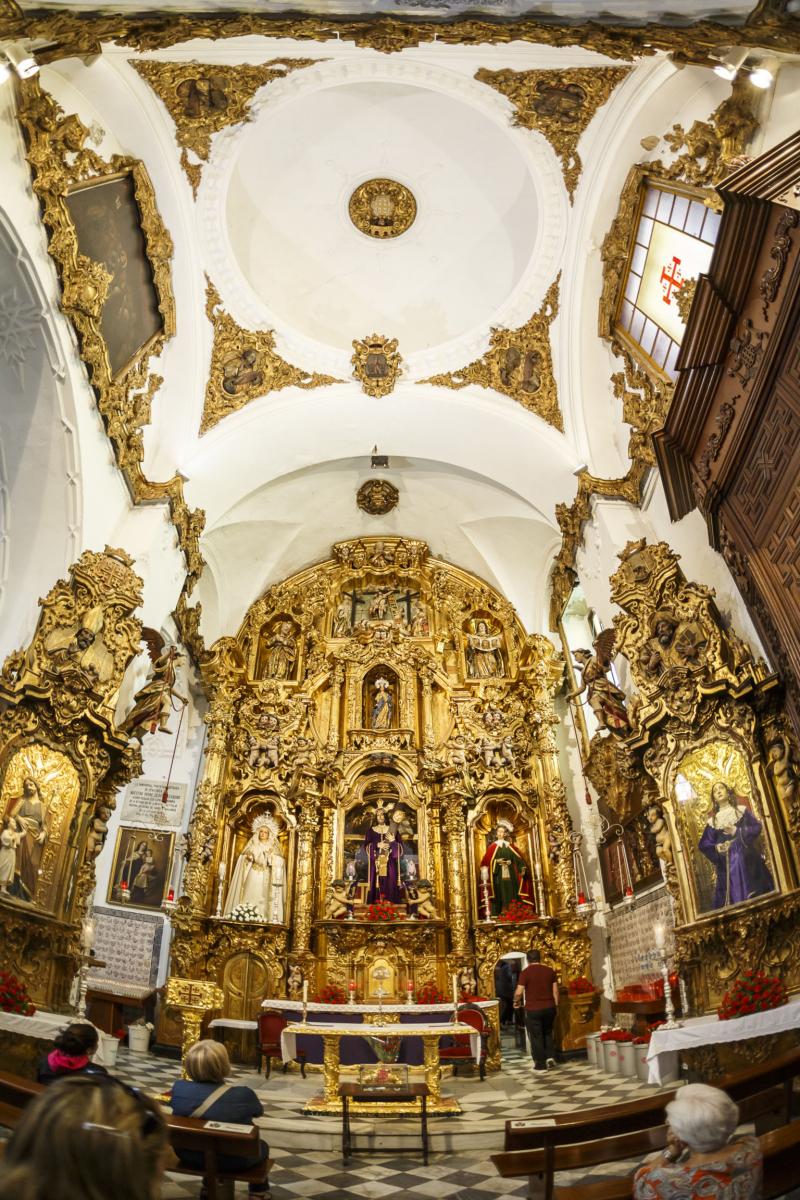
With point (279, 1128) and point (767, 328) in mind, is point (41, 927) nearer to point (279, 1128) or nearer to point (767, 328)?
point (279, 1128)

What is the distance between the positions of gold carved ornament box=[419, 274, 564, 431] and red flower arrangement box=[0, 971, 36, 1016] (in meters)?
11.7

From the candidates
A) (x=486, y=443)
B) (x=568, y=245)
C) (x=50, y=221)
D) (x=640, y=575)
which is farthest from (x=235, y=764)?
(x=568, y=245)

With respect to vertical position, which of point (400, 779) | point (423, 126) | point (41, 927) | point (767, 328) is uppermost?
point (423, 126)

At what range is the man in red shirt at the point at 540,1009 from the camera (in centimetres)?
1038

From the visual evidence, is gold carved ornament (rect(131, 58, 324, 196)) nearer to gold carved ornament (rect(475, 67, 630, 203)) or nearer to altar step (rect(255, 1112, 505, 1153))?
gold carved ornament (rect(475, 67, 630, 203))

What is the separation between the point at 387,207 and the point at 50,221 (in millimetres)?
6208

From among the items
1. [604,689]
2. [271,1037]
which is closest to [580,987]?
[271,1037]

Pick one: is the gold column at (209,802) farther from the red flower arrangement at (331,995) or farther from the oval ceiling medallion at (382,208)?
the oval ceiling medallion at (382,208)

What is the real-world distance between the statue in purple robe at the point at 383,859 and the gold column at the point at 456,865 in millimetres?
1070

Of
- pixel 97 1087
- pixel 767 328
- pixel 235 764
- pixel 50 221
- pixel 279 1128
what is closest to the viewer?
pixel 97 1087

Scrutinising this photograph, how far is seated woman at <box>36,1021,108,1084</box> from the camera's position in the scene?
4.52 meters

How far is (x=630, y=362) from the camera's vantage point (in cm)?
1186

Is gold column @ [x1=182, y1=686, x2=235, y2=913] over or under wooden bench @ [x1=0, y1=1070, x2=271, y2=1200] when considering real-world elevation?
over

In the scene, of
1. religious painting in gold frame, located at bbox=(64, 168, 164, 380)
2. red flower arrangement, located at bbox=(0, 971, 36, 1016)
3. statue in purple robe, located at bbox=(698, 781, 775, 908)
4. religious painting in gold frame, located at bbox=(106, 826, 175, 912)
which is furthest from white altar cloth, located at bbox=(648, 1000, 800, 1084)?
religious painting in gold frame, located at bbox=(64, 168, 164, 380)
